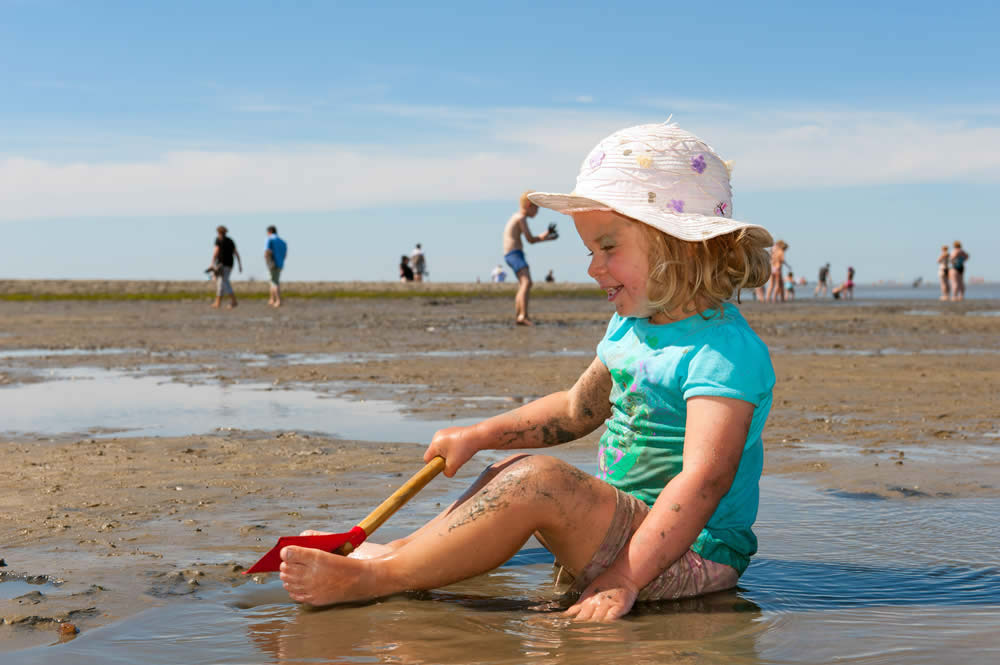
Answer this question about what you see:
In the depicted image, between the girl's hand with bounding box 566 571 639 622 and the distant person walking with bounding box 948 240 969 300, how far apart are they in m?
26.3

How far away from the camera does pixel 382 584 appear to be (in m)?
2.68

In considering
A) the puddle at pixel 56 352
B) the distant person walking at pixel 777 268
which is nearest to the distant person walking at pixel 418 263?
the distant person walking at pixel 777 268

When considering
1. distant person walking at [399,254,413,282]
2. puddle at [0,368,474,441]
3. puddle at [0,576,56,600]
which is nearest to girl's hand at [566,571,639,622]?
puddle at [0,576,56,600]

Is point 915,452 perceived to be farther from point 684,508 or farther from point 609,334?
point 684,508

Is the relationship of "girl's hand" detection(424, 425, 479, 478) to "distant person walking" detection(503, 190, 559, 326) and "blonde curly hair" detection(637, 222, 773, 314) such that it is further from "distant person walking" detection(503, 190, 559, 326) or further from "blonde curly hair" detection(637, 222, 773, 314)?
"distant person walking" detection(503, 190, 559, 326)

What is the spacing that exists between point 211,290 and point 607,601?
96.7ft

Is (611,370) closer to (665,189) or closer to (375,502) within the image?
(665,189)

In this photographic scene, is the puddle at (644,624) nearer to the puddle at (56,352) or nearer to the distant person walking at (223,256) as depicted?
the puddle at (56,352)

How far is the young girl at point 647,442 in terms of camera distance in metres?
2.55

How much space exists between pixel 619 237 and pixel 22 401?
5.39 m

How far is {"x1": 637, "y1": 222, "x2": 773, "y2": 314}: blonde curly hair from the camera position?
2750 millimetres

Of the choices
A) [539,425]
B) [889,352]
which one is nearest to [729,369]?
[539,425]

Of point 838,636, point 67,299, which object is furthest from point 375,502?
point 67,299

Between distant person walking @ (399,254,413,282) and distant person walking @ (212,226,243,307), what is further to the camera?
distant person walking @ (399,254,413,282)
